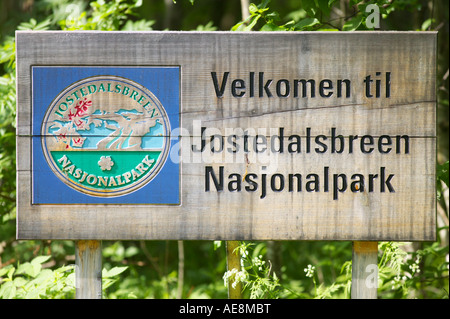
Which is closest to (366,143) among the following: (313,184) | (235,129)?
(313,184)

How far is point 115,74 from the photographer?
215cm

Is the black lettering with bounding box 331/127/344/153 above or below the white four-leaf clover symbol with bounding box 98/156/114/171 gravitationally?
above

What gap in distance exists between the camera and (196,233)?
218 cm

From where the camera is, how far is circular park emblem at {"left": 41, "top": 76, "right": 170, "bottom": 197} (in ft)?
7.04

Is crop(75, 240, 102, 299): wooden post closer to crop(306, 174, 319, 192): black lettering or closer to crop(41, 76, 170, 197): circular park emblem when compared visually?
crop(41, 76, 170, 197): circular park emblem

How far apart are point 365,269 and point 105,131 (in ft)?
4.14

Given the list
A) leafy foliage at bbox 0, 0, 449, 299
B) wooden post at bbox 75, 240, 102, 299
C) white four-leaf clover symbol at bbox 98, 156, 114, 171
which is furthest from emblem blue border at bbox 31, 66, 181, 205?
leafy foliage at bbox 0, 0, 449, 299

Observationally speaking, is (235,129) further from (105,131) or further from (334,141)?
(105,131)

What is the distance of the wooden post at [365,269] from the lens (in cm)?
223

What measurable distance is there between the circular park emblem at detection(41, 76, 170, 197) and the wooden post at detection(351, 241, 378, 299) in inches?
36.8

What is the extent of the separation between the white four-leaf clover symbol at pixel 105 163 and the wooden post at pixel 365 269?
1.10m

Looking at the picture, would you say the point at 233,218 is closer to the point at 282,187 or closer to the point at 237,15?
the point at 282,187

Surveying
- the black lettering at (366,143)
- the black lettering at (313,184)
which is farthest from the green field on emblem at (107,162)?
the black lettering at (366,143)

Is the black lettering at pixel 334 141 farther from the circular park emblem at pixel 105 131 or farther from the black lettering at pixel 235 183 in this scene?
the circular park emblem at pixel 105 131
